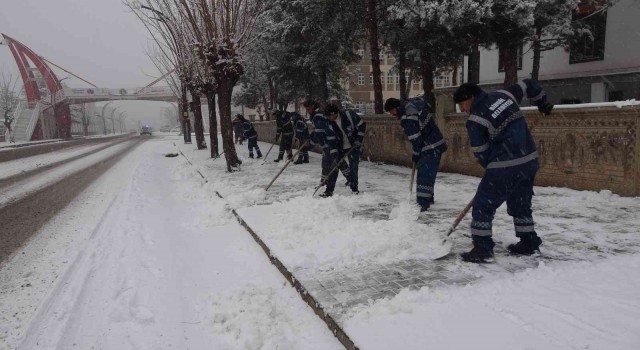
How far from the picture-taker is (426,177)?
6148mm

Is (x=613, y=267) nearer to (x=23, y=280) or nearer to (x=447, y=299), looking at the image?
(x=447, y=299)

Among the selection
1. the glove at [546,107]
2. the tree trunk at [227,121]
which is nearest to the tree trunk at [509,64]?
the tree trunk at [227,121]

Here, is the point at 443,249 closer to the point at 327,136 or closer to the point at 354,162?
the point at 354,162

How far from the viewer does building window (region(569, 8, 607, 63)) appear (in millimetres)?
18953

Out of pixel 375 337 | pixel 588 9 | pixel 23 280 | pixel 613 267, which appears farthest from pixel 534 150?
pixel 588 9

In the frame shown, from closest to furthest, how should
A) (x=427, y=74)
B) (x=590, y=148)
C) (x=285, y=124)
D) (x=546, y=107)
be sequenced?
(x=546, y=107), (x=590, y=148), (x=427, y=74), (x=285, y=124)

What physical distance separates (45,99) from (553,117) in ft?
216

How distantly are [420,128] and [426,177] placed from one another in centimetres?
75

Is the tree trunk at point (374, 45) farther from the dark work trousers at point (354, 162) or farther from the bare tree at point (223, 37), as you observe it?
the dark work trousers at point (354, 162)

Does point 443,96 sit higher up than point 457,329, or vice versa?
point 443,96

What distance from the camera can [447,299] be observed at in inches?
127

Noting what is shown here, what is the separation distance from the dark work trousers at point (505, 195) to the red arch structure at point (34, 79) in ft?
213

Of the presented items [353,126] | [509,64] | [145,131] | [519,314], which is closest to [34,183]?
[353,126]

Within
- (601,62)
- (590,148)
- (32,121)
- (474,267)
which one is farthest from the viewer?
(32,121)
